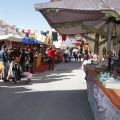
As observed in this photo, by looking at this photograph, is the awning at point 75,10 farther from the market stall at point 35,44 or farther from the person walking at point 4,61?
the market stall at point 35,44

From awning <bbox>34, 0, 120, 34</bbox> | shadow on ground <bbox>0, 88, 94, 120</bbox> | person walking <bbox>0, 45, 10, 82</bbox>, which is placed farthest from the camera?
person walking <bbox>0, 45, 10, 82</bbox>

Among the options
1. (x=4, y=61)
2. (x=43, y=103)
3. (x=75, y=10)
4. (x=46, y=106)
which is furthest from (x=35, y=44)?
(x=75, y=10)

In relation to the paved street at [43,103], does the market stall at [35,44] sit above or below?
above

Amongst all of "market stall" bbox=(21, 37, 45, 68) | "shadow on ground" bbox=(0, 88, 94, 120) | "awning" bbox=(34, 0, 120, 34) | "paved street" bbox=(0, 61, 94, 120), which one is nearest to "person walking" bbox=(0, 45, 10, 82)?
"paved street" bbox=(0, 61, 94, 120)

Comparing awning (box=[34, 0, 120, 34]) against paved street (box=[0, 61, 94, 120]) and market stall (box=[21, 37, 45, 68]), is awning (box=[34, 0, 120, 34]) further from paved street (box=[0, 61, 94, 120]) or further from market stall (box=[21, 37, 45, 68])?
market stall (box=[21, 37, 45, 68])

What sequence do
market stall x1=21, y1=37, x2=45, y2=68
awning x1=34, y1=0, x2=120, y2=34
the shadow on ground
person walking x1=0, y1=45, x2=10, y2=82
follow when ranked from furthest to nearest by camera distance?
1. market stall x1=21, y1=37, x2=45, y2=68
2. person walking x1=0, y1=45, x2=10, y2=82
3. the shadow on ground
4. awning x1=34, y1=0, x2=120, y2=34

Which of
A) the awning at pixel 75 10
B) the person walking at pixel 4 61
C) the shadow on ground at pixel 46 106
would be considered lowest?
the shadow on ground at pixel 46 106

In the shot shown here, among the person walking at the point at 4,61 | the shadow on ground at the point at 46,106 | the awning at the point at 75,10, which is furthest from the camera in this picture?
the person walking at the point at 4,61

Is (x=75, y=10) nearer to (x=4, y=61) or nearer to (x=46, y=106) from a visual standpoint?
(x=46, y=106)

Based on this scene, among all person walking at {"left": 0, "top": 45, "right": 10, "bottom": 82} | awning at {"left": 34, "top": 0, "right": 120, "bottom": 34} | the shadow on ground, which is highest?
awning at {"left": 34, "top": 0, "right": 120, "bottom": 34}

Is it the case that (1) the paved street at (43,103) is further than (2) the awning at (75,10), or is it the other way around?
(1) the paved street at (43,103)

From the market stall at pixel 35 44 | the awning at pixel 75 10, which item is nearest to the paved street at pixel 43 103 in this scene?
the awning at pixel 75 10

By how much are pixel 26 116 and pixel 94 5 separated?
10.3 ft

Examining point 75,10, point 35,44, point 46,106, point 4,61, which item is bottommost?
point 46,106
